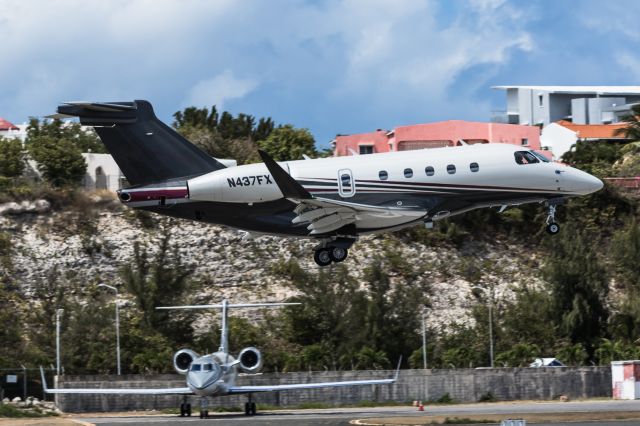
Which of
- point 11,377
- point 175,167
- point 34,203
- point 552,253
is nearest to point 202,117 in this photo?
point 34,203

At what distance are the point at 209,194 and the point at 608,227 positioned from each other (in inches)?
1708

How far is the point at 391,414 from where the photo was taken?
4825cm

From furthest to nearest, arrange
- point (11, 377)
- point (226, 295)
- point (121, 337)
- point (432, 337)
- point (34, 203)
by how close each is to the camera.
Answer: point (34, 203) → point (226, 295) → point (432, 337) → point (121, 337) → point (11, 377)

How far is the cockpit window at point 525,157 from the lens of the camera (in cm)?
4953

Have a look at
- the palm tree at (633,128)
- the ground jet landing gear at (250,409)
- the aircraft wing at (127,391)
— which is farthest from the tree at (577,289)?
the palm tree at (633,128)

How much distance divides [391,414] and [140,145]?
46.0ft

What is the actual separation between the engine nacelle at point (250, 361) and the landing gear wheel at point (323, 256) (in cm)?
681

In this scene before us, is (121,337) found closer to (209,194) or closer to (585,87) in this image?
(209,194)

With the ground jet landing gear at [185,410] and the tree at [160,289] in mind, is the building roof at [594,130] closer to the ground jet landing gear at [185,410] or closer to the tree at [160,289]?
the tree at [160,289]

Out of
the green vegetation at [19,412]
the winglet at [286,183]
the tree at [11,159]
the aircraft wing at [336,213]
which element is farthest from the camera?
the tree at [11,159]

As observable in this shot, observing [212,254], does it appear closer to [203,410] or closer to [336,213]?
[203,410]

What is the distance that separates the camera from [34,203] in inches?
3246

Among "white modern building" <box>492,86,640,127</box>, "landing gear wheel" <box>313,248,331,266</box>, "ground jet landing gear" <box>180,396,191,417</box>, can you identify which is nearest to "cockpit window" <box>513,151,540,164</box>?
"landing gear wheel" <box>313,248,331,266</box>

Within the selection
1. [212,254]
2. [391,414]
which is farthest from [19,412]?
[212,254]
